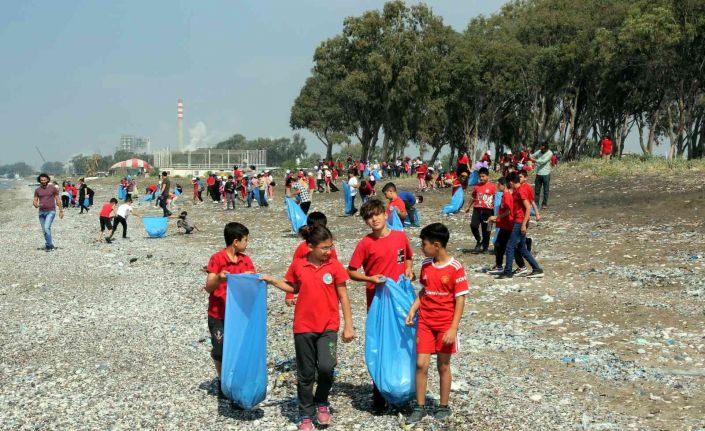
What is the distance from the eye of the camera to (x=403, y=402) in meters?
6.29

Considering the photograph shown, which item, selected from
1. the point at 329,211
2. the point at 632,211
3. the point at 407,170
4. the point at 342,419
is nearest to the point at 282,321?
the point at 342,419

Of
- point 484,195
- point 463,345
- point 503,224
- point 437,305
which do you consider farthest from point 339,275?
point 484,195

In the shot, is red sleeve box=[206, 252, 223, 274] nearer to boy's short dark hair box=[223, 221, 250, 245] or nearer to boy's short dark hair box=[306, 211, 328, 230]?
boy's short dark hair box=[223, 221, 250, 245]

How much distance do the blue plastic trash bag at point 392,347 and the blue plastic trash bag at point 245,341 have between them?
2.99 feet

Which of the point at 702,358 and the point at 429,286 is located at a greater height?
the point at 429,286

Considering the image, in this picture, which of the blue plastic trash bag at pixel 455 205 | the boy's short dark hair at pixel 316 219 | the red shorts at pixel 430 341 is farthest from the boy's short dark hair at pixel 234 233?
the blue plastic trash bag at pixel 455 205

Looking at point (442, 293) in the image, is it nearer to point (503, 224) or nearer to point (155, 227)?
point (503, 224)

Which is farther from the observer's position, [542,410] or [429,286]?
[542,410]

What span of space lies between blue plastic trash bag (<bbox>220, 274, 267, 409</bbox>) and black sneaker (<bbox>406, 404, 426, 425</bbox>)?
1.24 metres

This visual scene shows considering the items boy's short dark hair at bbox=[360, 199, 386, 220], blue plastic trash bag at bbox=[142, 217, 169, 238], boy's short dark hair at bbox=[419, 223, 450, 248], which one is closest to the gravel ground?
boy's short dark hair at bbox=[419, 223, 450, 248]

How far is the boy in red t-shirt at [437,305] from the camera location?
598 cm

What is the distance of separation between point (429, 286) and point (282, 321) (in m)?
4.72

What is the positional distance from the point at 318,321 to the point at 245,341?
0.69 m

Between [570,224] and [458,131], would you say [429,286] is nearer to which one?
[570,224]
